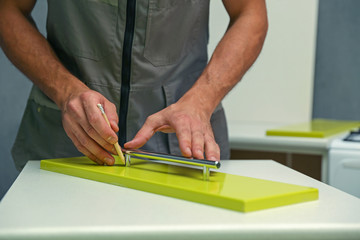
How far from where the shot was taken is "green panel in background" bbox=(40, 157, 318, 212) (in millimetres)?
544

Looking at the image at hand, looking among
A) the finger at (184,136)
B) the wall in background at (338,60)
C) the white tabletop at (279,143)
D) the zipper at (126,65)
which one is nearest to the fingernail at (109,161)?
the finger at (184,136)

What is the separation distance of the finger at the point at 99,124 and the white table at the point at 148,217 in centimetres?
13

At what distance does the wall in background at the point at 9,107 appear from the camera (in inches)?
60.4

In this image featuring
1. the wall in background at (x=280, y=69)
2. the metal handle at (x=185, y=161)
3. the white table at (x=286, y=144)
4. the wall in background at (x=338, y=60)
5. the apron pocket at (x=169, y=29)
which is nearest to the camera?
the metal handle at (x=185, y=161)

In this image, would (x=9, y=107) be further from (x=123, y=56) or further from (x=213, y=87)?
(x=213, y=87)

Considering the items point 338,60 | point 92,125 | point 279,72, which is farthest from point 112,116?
point 338,60

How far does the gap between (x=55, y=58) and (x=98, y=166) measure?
32cm

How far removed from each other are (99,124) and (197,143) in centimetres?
16

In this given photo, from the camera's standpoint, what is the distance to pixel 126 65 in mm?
1006

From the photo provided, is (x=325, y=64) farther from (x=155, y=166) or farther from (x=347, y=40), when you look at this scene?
(x=155, y=166)

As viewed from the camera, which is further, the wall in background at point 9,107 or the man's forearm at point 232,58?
the wall in background at point 9,107

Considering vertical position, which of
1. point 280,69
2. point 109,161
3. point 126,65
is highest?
point 126,65

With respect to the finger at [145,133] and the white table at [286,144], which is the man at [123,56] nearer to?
the finger at [145,133]

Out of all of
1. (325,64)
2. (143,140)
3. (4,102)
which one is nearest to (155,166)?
(143,140)
